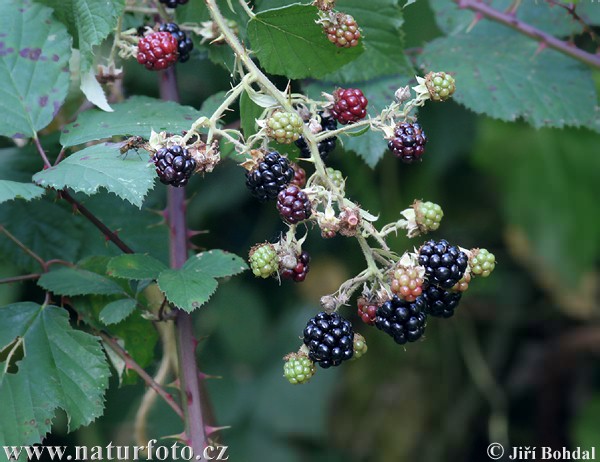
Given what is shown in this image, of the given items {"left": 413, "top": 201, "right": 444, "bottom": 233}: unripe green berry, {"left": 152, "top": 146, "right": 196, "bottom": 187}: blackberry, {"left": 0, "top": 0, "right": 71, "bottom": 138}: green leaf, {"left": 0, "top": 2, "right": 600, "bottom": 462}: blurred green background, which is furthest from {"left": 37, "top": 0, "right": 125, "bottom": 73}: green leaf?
{"left": 0, "top": 2, "right": 600, "bottom": 462}: blurred green background

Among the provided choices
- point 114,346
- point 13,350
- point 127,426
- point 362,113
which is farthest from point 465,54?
point 127,426

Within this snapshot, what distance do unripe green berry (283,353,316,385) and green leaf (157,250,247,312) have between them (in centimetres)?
18

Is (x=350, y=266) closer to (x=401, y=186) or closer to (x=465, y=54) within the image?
(x=401, y=186)

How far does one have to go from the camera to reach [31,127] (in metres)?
1.39

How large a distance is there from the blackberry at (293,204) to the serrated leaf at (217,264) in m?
0.19

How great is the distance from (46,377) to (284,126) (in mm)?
682

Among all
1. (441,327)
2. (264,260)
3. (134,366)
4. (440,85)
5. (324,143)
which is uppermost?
(440,85)

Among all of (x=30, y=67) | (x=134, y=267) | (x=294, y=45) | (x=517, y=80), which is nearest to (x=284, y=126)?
(x=294, y=45)

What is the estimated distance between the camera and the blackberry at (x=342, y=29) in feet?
4.11

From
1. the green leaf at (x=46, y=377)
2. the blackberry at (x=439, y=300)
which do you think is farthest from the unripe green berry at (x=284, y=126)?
the green leaf at (x=46, y=377)

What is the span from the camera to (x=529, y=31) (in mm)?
1687

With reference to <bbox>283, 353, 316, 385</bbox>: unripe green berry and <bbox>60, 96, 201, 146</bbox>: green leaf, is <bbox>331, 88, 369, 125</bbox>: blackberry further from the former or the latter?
<bbox>283, 353, 316, 385</bbox>: unripe green berry

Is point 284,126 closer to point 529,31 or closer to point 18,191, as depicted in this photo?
point 18,191

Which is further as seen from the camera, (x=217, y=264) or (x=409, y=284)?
(x=217, y=264)
